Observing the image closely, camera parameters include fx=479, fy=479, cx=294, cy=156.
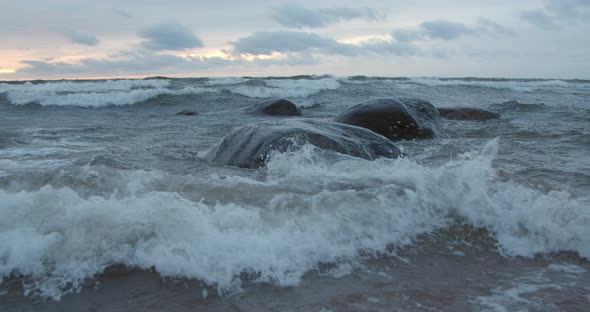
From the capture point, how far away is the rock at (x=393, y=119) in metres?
6.96

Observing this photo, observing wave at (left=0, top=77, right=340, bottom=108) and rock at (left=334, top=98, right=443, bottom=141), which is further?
wave at (left=0, top=77, right=340, bottom=108)

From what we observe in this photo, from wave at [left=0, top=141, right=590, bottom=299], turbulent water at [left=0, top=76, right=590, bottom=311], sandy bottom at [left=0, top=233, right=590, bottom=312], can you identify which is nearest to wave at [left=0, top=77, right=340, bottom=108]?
turbulent water at [left=0, top=76, right=590, bottom=311]

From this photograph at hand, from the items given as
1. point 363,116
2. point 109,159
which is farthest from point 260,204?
point 363,116

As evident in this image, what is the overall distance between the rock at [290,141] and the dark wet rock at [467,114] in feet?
17.1

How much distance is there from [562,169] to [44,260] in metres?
4.70

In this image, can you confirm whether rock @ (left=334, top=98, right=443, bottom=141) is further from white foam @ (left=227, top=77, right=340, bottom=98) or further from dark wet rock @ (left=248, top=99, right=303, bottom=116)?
white foam @ (left=227, top=77, right=340, bottom=98)

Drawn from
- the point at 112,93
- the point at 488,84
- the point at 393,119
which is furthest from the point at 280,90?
the point at 393,119

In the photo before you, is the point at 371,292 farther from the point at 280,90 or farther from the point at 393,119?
the point at 280,90

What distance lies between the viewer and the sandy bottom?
86.9 inches

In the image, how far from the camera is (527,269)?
2678 mm

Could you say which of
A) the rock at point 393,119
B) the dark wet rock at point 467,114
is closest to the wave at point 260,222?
the rock at point 393,119

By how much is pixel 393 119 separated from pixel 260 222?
451cm

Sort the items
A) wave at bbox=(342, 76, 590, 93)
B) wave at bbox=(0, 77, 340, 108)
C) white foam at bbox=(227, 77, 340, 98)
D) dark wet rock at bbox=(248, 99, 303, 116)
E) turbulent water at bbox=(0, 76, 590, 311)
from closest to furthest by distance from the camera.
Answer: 1. turbulent water at bbox=(0, 76, 590, 311)
2. dark wet rock at bbox=(248, 99, 303, 116)
3. wave at bbox=(0, 77, 340, 108)
4. white foam at bbox=(227, 77, 340, 98)
5. wave at bbox=(342, 76, 590, 93)

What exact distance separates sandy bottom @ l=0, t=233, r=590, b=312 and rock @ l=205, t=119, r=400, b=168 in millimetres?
2226
